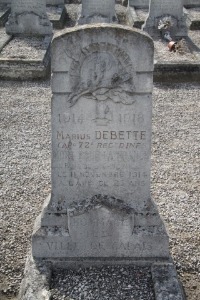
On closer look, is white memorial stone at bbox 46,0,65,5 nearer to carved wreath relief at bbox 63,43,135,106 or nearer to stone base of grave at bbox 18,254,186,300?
carved wreath relief at bbox 63,43,135,106

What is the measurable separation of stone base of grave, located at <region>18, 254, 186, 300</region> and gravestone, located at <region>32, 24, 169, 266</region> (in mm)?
109

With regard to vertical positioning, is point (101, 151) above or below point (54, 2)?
above

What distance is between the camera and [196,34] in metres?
14.8

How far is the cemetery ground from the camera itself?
5.60 m

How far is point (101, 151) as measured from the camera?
4969mm

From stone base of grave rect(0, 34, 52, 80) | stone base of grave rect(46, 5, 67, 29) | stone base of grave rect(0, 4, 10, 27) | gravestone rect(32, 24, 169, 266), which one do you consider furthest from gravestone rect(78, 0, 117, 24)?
gravestone rect(32, 24, 169, 266)

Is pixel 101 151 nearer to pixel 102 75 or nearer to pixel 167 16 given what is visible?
pixel 102 75

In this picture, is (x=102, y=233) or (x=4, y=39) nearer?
(x=102, y=233)

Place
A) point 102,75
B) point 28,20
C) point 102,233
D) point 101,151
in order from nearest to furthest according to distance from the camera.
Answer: point 102,75, point 101,151, point 102,233, point 28,20

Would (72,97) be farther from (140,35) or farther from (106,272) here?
(106,272)

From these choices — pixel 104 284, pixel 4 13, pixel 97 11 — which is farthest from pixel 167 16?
pixel 104 284

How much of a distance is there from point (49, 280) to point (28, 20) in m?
10.2

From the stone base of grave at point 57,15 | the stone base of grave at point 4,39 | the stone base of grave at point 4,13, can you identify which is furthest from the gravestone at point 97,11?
the stone base of grave at point 4,13

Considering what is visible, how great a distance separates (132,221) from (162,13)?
33.3 ft
